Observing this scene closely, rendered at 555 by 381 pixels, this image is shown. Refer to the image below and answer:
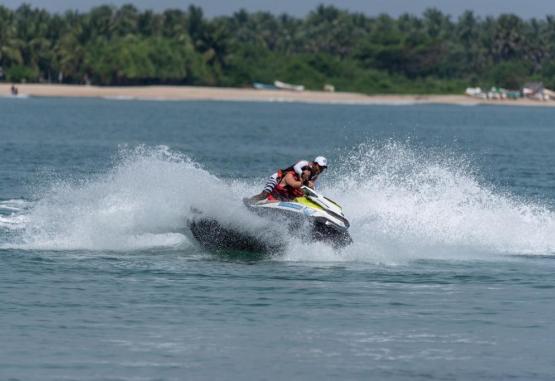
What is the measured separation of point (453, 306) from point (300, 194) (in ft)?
13.4

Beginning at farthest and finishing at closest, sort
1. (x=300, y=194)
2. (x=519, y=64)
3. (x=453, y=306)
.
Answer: (x=519, y=64)
(x=300, y=194)
(x=453, y=306)

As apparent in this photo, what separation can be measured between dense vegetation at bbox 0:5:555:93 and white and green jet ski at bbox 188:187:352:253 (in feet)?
438

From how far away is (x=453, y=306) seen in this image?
59.6 feet

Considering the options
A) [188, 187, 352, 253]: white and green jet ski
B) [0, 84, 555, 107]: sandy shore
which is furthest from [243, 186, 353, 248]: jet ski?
[0, 84, 555, 107]: sandy shore

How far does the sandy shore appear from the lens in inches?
6048

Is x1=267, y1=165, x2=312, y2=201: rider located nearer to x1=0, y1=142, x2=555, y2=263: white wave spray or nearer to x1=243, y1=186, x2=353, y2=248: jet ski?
x1=243, y1=186, x2=353, y2=248: jet ski

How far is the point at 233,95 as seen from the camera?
166 m

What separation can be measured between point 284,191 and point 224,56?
150m

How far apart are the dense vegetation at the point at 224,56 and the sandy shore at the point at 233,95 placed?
5.85 feet

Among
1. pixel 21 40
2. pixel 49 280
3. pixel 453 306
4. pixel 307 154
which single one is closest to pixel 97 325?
pixel 49 280

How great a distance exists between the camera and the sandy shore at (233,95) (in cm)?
15362

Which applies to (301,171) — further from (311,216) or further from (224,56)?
(224,56)

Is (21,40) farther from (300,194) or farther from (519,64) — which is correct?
(300,194)

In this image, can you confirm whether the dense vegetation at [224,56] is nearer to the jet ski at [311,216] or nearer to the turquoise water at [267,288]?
the turquoise water at [267,288]
